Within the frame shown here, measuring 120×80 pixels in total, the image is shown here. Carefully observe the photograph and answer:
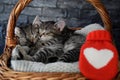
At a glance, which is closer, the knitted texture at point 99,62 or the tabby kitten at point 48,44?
the knitted texture at point 99,62

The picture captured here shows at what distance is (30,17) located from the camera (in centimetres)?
177

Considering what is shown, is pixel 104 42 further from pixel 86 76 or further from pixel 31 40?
pixel 31 40

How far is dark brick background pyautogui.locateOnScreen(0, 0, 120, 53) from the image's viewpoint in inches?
67.6

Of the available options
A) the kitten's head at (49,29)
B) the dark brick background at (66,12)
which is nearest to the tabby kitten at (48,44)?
the kitten's head at (49,29)

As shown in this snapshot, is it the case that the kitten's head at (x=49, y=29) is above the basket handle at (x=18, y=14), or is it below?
below

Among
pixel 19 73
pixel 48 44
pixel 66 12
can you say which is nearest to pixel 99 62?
pixel 19 73

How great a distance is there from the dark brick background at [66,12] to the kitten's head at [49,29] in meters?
0.50

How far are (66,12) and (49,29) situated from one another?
1.83ft

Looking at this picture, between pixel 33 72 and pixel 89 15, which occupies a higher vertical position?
pixel 89 15

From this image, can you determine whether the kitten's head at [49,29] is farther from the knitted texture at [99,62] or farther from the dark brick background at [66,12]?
the dark brick background at [66,12]

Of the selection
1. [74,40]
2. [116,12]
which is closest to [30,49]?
[74,40]

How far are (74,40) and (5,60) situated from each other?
14.2 inches

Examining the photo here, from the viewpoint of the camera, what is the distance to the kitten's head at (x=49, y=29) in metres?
1.20

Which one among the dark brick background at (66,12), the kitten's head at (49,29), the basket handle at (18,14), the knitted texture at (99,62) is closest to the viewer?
the knitted texture at (99,62)
